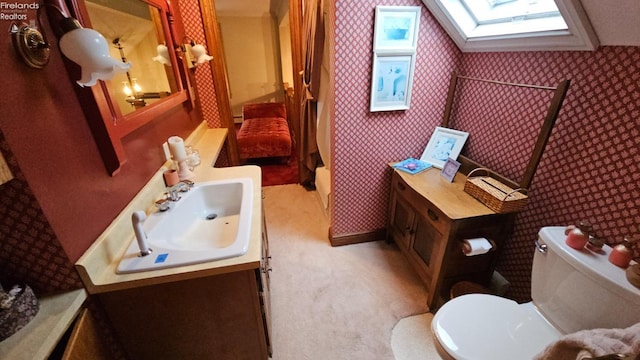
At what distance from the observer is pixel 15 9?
0.70 metres

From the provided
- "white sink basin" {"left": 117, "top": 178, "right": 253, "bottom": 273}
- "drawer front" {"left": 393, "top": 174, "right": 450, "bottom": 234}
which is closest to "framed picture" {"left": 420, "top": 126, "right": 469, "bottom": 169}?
"drawer front" {"left": 393, "top": 174, "right": 450, "bottom": 234}

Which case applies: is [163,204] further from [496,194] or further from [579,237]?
[579,237]

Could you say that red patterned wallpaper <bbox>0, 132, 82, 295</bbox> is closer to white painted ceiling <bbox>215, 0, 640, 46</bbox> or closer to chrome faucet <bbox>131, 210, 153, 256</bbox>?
chrome faucet <bbox>131, 210, 153, 256</bbox>

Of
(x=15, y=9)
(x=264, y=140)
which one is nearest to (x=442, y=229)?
(x=15, y=9)

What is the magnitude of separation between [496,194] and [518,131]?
0.41 metres

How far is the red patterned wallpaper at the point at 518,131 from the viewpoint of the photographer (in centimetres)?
112

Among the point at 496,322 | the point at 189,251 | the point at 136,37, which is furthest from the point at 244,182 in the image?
the point at 496,322

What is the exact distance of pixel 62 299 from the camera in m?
0.82

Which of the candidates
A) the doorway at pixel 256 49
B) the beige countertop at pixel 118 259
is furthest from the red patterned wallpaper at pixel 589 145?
the doorway at pixel 256 49

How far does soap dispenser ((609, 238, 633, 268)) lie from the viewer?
3.23 feet

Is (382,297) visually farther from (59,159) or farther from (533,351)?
(59,159)

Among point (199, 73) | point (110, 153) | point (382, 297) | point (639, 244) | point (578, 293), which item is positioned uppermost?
point (199, 73)

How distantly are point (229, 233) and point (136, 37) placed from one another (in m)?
1.09

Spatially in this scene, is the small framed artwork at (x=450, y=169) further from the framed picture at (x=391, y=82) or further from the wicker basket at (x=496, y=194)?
the framed picture at (x=391, y=82)
